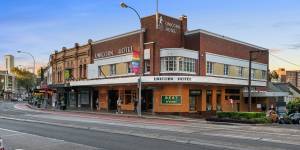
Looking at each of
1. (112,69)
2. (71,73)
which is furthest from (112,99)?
(71,73)

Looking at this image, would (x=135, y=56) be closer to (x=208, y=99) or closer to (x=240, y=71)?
(x=208, y=99)

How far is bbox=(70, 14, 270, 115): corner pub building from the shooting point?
4531cm

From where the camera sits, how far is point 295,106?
212 ft

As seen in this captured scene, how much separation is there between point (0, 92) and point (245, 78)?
125612mm

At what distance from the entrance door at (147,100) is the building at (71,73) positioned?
12.3 meters

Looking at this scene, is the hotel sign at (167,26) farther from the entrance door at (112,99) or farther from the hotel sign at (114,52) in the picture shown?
the entrance door at (112,99)

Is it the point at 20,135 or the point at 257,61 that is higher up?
the point at 257,61

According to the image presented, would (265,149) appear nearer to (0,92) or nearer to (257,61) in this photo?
(257,61)

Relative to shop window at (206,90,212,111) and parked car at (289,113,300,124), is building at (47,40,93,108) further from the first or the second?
parked car at (289,113,300,124)

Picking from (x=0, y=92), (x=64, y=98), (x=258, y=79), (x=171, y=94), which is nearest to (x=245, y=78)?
(x=258, y=79)

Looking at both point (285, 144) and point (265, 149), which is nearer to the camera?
point (265, 149)

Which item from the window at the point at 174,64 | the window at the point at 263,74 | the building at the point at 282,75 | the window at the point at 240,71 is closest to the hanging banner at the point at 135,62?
the window at the point at 174,64

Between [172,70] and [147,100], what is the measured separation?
4.95m

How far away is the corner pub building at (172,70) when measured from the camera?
1784 inches
